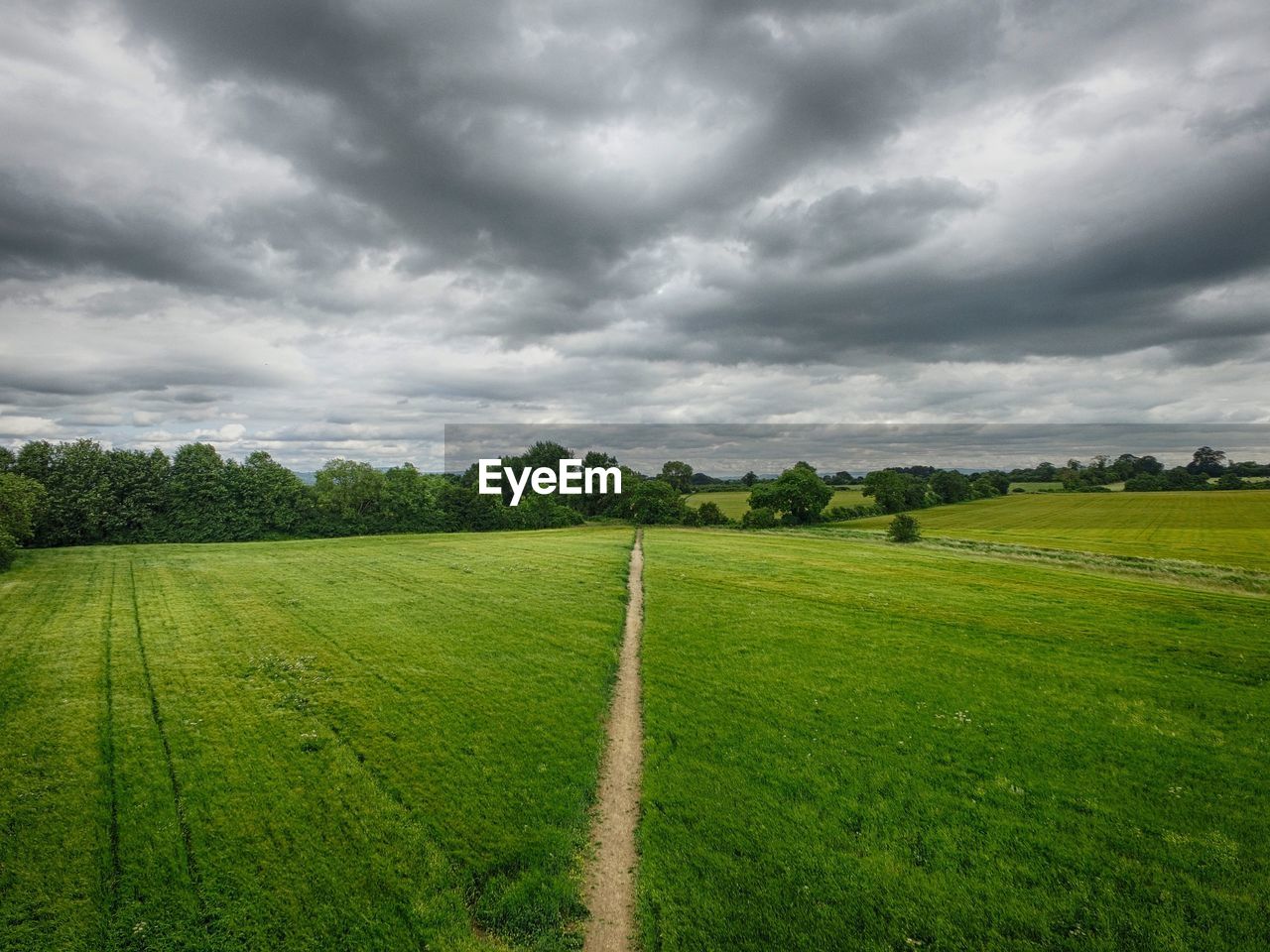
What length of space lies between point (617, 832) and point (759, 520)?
89.2m

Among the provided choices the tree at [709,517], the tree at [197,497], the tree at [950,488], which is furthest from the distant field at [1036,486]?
the tree at [197,497]

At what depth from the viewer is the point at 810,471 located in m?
105

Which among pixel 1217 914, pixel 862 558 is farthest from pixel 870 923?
pixel 862 558

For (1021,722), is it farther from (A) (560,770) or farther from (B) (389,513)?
(B) (389,513)

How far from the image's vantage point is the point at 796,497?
100m

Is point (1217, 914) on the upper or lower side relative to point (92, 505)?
lower

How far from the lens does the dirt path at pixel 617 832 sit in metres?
8.39

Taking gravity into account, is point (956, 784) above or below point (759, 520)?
below

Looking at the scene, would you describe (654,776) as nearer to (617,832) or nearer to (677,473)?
(617,832)

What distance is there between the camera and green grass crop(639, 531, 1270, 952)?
8.30 metres

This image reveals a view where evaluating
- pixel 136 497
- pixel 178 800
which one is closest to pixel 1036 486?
pixel 178 800

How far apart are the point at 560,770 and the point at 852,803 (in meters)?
6.80

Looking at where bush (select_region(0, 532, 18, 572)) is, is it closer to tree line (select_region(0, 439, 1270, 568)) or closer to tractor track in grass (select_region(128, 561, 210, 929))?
tree line (select_region(0, 439, 1270, 568))

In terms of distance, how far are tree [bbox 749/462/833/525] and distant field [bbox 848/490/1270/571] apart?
889 centimetres
